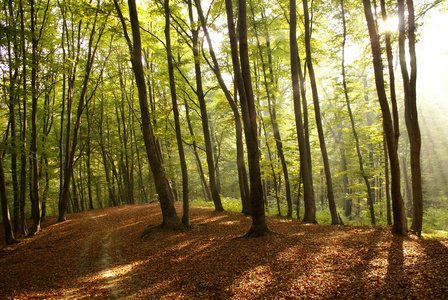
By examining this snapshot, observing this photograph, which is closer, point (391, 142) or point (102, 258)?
point (391, 142)

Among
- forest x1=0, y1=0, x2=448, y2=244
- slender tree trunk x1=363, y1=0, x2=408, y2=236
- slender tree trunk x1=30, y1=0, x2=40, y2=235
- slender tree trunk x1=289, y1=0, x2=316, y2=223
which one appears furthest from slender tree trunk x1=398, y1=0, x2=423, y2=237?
slender tree trunk x1=30, y1=0, x2=40, y2=235

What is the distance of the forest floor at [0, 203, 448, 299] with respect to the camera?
12.5 feet

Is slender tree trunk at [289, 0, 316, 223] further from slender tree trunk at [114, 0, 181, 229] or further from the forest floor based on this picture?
slender tree trunk at [114, 0, 181, 229]

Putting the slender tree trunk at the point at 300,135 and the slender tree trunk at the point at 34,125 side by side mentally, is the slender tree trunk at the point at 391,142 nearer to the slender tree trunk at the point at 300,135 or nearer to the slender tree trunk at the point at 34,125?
the slender tree trunk at the point at 300,135

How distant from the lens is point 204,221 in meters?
10.5

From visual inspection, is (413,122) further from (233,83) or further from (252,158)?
(233,83)

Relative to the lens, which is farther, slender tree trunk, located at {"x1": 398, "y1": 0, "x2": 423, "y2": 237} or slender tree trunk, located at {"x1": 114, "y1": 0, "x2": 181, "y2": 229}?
slender tree trunk, located at {"x1": 114, "y1": 0, "x2": 181, "y2": 229}

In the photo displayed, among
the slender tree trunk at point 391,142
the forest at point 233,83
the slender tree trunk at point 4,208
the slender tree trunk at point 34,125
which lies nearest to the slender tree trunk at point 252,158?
the forest at point 233,83

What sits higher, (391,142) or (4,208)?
(391,142)

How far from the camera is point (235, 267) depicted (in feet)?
16.9

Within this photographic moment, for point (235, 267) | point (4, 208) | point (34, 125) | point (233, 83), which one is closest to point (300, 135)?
point (233, 83)

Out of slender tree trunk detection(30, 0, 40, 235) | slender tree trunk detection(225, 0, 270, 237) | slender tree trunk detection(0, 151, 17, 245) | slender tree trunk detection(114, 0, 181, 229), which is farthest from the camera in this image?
slender tree trunk detection(30, 0, 40, 235)

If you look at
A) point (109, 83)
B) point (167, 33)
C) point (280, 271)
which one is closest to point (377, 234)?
point (280, 271)

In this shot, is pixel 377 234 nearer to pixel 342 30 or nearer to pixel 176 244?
pixel 176 244
